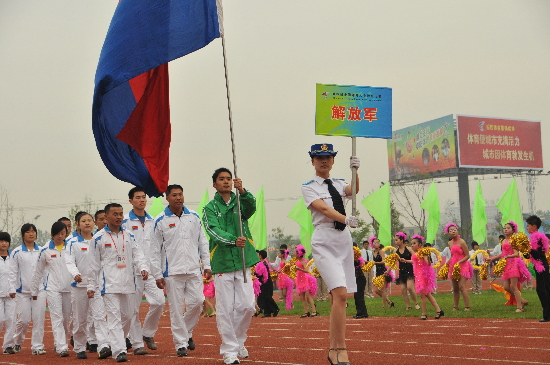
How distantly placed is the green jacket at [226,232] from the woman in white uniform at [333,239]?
1715 millimetres

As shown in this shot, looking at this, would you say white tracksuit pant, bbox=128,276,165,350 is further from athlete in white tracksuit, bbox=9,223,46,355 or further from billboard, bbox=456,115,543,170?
billboard, bbox=456,115,543,170

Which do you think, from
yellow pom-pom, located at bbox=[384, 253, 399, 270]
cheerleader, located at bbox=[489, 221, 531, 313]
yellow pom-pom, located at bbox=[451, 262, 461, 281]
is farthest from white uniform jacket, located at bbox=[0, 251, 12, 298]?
cheerleader, located at bbox=[489, 221, 531, 313]

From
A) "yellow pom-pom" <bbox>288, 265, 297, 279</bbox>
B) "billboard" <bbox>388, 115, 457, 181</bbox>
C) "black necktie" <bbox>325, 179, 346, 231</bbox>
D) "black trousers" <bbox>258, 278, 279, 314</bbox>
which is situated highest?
"billboard" <bbox>388, 115, 457, 181</bbox>

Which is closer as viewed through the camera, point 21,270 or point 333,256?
point 333,256

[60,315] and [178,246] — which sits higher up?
[178,246]

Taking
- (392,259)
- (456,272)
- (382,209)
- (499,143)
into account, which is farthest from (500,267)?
(499,143)

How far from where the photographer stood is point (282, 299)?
97.2 feet

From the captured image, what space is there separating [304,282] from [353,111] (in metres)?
13.0

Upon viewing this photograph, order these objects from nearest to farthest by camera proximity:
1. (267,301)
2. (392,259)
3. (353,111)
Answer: (353,111) < (392,259) < (267,301)

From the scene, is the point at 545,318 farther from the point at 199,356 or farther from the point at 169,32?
the point at 169,32

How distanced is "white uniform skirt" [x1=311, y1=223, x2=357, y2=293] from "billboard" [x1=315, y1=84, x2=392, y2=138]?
1.06m

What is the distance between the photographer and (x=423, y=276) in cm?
1716

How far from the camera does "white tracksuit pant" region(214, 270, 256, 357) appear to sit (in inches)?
384

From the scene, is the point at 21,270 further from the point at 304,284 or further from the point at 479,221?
the point at 479,221
